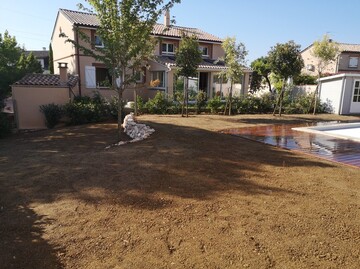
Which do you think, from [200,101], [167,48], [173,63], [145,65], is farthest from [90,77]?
[200,101]

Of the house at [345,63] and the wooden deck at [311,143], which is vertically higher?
the house at [345,63]

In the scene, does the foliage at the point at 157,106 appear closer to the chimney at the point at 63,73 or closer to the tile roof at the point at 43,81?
the tile roof at the point at 43,81

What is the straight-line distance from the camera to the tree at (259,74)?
1178 inches

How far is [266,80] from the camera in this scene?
30672 millimetres

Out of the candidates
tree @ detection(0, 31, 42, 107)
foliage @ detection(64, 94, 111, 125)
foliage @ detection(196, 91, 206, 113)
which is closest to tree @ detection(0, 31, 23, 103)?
tree @ detection(0, 31, 42, 107)

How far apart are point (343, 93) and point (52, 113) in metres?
18.5

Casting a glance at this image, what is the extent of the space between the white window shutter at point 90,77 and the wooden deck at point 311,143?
1219cm

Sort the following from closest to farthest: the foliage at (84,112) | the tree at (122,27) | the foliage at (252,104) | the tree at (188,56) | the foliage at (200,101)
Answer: the tree at (122,27) → the foliage at (84,112) → the tree at (188,56) → the foliage at (200,101) → the foliage at (252,104)

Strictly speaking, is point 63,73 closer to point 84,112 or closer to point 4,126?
point 84,112

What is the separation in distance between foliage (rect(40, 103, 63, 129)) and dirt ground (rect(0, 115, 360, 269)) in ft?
25.6

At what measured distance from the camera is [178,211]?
432 centimetres

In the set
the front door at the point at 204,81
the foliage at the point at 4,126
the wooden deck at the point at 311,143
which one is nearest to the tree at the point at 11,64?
the foliage at the point at 4,126

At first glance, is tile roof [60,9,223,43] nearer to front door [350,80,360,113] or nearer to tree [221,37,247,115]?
tree [221,37,247,115]

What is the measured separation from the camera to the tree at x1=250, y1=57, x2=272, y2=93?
29919mm
